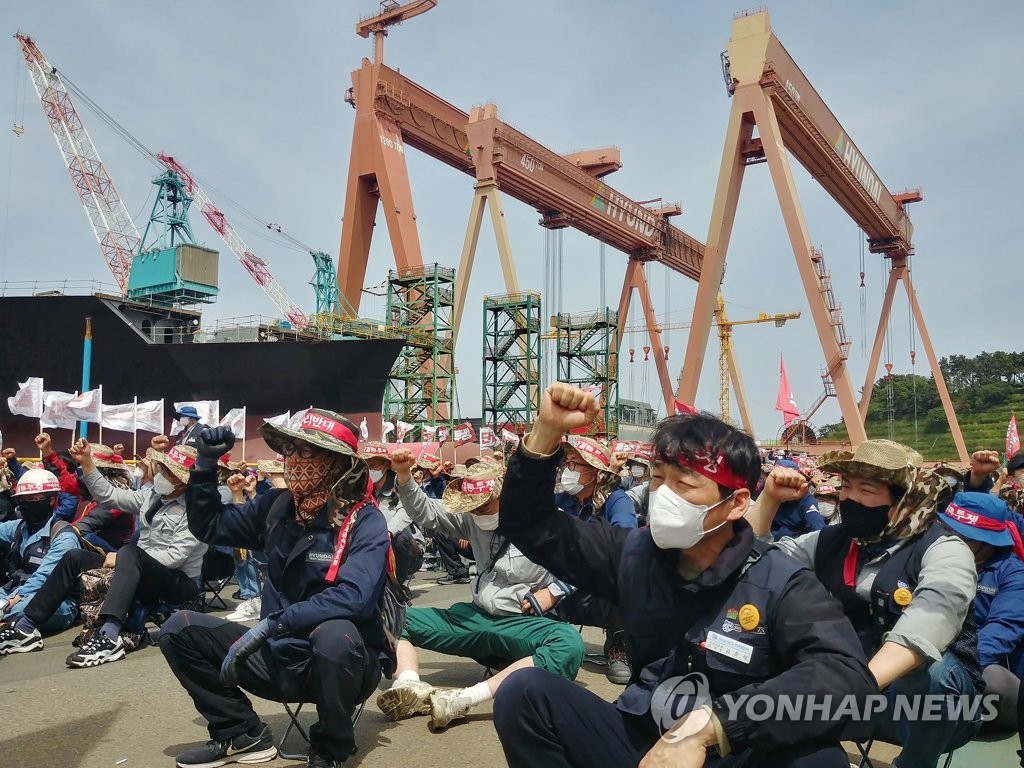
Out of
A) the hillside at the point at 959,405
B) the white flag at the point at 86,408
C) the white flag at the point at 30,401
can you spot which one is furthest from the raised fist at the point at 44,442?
the hillside at the point at 959,405

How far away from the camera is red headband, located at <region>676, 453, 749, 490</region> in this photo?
207 centimetres

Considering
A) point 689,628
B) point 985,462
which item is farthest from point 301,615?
point 985,462

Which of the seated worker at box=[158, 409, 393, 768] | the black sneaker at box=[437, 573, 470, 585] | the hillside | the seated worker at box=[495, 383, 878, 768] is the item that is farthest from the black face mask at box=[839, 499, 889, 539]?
the hillside

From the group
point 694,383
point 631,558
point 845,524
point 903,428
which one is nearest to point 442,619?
point 845,524

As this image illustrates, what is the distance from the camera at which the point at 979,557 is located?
365 cm

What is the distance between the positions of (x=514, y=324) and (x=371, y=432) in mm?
7876

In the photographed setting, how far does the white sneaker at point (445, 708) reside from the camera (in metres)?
3.98

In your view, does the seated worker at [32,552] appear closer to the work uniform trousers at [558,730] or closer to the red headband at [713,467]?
the work uniform trousers at [558,730]

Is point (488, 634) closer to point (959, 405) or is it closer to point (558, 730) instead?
point (558, 730)

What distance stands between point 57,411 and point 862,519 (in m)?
19.9

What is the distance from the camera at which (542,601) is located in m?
4.55

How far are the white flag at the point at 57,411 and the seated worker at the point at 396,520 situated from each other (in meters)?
15.0

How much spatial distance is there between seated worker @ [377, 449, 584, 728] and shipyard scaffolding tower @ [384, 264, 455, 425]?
2593cm

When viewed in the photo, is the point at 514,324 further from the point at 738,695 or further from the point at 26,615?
the point at 738,695
